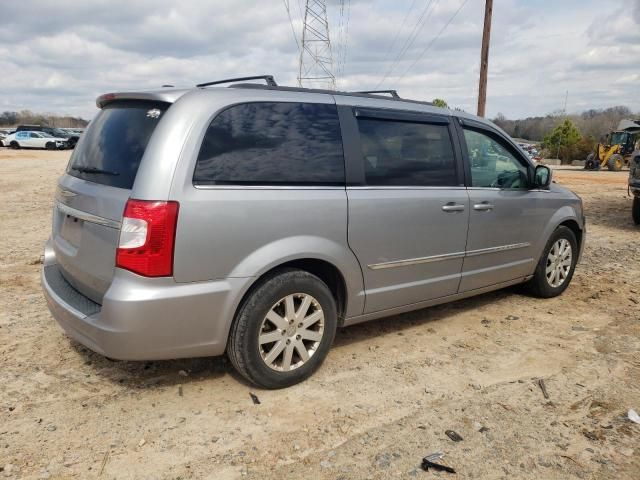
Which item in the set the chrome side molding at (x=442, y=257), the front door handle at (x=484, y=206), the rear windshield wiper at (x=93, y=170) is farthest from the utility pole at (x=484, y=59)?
the rear windshield wiper at (x=93, y=170)

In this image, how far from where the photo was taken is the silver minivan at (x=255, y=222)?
2.78 metres

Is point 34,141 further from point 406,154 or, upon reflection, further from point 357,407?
point 357,407

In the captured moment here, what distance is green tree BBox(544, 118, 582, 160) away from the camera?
47.4 m

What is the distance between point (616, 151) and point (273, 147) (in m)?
33.8

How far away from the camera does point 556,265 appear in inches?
207

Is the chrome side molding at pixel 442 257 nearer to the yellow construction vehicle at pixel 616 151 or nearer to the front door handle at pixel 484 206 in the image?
the front door handle at pixel 484 206

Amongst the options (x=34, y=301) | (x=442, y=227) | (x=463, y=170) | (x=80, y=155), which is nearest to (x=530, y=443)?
(x=442, y=227)

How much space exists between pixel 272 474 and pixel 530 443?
1.38m

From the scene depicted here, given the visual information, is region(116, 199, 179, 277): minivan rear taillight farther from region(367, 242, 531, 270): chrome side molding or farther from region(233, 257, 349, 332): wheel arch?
region(367, 242, 531, 270): chrome side molding

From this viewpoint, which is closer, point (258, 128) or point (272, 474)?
point (272, 474)

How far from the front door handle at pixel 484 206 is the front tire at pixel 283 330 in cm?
157

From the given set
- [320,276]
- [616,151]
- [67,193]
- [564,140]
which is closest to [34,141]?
[616,151]

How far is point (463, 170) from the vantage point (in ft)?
13.8

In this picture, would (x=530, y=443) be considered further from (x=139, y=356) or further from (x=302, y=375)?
(x=139, y=356)
